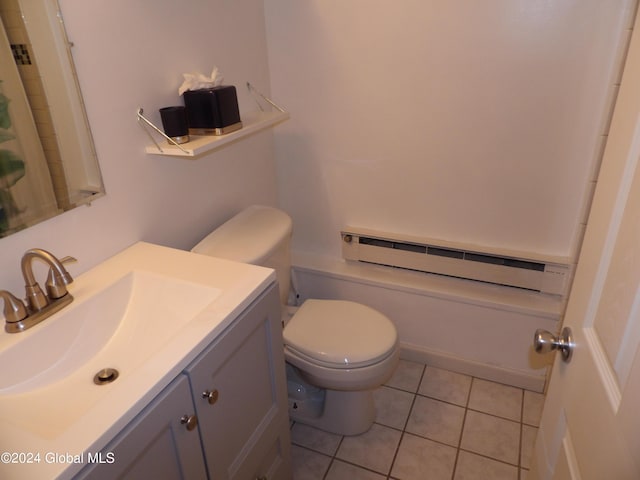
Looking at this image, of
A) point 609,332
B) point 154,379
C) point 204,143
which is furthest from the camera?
point 204,143

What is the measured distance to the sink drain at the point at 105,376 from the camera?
38.8 inches

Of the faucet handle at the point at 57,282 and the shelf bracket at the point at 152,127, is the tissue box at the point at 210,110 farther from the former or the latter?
the faucet handle at the point at 57,282

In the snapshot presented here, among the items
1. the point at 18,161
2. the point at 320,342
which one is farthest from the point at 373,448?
the point at 18,161

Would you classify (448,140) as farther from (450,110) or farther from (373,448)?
(373,448)

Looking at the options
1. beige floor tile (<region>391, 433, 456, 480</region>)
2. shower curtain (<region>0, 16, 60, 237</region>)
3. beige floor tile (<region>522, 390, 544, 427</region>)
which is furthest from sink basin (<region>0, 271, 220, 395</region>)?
beige floor tile (<region>522, 390, 544, 427</region>)

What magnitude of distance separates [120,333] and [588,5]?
1.68 m

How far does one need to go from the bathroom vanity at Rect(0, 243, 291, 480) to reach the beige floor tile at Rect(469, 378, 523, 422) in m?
0.95

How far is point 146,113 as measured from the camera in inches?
53.0

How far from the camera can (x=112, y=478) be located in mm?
766

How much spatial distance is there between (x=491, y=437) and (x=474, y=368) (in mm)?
327

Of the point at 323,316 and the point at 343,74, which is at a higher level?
the point at 343,74

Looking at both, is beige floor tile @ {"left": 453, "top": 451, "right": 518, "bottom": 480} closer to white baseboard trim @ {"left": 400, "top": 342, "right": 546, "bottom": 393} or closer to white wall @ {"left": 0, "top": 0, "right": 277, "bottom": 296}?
white baseboard trim @ {"left": 400, "top": 342, "right": 546, "bottom": 393}

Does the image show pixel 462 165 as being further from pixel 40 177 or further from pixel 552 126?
pixel 40 177

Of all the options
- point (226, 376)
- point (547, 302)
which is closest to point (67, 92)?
point (226, 376)
